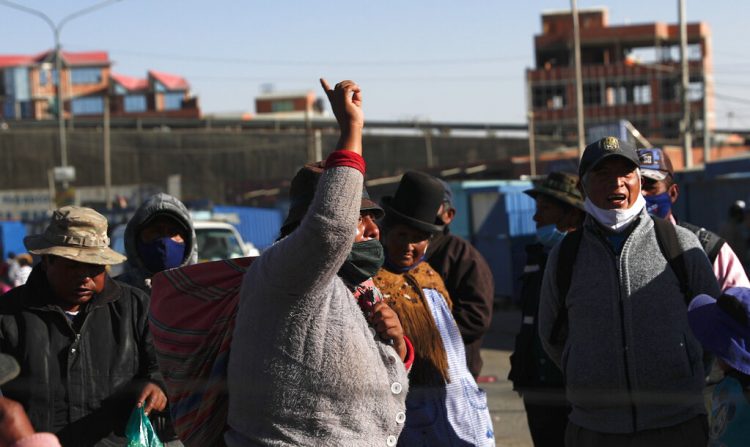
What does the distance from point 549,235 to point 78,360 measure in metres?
2.45

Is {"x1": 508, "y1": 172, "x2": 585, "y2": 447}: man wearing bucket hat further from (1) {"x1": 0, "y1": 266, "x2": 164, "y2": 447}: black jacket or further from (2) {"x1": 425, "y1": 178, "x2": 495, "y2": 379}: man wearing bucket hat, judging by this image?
(1) {"x1": 0, "y1": 266, "x2": 164, "y2": 447}: black jacket

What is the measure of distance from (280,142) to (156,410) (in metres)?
62.5

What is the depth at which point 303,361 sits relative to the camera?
2.91 m

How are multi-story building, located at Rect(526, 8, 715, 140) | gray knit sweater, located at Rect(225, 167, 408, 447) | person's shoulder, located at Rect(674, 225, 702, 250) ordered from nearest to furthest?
gray knit sweater, located at Rect(225, 167, 408, 447) < person's shoulder, located at Rect(674, 225, 702, 250) < multi-story building, located at Rect(526, 8, 715, 140)

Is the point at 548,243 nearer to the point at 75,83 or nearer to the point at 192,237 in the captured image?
the point at 192,237

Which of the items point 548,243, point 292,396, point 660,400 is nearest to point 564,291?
point 660,400

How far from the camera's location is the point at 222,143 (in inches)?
2653

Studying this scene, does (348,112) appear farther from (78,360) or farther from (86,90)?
(86,90)

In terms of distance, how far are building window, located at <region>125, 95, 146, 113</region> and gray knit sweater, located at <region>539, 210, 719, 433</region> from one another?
316ft

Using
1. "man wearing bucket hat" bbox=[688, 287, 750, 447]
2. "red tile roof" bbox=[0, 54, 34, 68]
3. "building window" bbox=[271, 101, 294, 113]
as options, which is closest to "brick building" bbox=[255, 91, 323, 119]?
"building window" bbox=[271, 101, 294, 113]

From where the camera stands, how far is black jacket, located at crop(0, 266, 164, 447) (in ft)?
14.0

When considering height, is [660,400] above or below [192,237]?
below

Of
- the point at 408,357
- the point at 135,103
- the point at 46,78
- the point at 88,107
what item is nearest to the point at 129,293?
the point at 408,357

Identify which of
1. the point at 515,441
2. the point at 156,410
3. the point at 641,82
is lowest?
the point at 515,441
